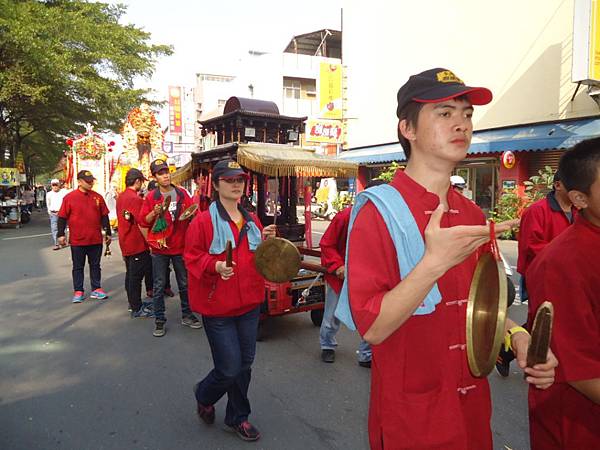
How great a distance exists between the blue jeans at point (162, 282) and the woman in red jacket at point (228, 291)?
2.49 meters

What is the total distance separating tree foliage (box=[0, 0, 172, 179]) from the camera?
17109mm

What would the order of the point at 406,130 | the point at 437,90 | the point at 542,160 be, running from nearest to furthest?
the point at 437,90 < the point at 406,130 < the point at 542,160

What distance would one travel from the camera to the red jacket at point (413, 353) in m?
1.38

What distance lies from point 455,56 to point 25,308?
1719cm

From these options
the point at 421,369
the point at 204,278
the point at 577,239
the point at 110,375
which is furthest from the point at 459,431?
the point at 110,375

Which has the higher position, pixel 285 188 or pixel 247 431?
pixel 285 188

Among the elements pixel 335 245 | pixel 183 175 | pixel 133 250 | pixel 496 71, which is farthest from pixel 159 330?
pixel 496 71

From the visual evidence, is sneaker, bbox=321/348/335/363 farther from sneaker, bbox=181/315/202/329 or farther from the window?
the window

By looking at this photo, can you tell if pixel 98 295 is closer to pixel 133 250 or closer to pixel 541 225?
pixel 133 250

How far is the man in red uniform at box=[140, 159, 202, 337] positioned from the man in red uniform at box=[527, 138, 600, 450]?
4749mm

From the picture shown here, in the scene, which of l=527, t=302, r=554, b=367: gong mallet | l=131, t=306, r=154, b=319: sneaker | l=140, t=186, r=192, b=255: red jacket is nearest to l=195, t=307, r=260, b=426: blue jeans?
l=527, t=302, r=554, b=367: gong mallet

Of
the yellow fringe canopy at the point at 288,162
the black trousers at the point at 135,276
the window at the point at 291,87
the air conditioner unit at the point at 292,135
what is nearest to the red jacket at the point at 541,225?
the yellow fringe canopy at the point at 288,162

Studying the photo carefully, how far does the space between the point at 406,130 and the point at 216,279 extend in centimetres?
198

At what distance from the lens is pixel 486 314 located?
4.60ft
